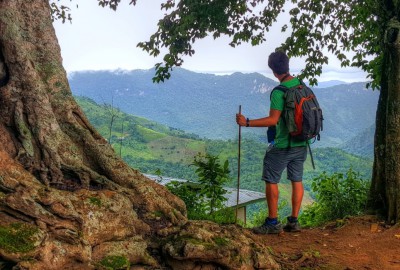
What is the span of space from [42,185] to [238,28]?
816 centimetres

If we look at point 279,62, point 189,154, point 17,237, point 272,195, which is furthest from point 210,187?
point 189,154

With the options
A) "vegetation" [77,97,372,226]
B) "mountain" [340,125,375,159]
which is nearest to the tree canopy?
"vegetation" [77,97,372,226]

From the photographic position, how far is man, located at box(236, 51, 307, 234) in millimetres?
5281

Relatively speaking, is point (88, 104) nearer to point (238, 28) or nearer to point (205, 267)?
point (238, 28)

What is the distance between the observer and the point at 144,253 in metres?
3.72

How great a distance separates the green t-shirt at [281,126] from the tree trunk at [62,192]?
1.55 metres

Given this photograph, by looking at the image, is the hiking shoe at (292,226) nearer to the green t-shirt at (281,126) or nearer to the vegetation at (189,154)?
the green t-shirt at (281,126)

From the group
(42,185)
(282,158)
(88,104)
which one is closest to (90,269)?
(42,185)

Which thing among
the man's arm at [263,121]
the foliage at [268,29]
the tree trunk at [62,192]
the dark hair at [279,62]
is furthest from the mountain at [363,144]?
the tree trunk at [62,192]

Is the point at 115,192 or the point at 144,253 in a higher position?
the point at 115,192

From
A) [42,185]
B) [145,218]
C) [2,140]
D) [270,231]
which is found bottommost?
[270,231]

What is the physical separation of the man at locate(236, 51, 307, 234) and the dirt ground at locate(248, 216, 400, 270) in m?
0.30

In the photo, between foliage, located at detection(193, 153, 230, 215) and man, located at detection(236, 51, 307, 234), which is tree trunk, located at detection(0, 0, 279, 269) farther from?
foliage, located at detection(193, 153, 230, 215)

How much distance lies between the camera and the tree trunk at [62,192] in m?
3.25
